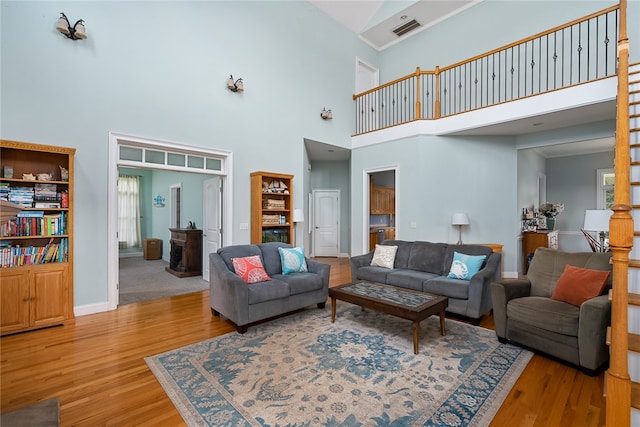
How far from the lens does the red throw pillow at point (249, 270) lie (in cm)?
361

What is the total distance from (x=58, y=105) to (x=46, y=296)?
2.26 metres

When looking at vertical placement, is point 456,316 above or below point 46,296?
below

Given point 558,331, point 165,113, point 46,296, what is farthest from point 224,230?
point 558,331

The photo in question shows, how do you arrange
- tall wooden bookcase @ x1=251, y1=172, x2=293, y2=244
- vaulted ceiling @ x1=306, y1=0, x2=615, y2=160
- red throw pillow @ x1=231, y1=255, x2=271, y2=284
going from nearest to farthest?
red throw pillow @ x1=231, y1=255, x2=271, y2=284 < tall wooden bookcase @ x1=251, y1=172, x2=293, y2=244 < vaulted ceiling @ x1=306, y1=0, x2=615, y2=160

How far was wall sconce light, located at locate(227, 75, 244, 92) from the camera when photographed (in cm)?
501

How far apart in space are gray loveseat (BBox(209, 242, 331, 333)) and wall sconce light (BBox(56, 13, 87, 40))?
3.15 metres

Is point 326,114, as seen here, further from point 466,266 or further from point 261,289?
point 261,289

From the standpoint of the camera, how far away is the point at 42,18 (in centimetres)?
345

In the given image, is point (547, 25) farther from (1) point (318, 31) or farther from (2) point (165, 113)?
(2) point (165, 113)

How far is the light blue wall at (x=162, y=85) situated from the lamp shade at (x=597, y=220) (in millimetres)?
4547

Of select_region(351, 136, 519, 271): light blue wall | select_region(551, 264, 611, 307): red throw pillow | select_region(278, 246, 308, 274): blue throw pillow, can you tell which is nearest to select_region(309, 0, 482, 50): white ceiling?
select_region(351, 136, 519, 271): light blue wall

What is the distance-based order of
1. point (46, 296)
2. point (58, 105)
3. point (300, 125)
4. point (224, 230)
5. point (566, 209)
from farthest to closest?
1. point (566, 209)
2. point (300, 125)
3. point (224, 230)
4. point (58, 105)
5. point (46, 296)

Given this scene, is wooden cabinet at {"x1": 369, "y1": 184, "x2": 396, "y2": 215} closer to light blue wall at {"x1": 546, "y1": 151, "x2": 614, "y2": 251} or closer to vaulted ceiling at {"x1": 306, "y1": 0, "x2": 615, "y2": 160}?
vaulted ceiling at {"x1": 306, "y1": 0, "x2": 615, "y2": 160}

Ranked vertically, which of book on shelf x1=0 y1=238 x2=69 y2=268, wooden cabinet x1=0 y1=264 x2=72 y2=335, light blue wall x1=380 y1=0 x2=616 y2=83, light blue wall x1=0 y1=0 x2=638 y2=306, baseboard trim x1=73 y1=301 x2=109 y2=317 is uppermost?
light blue wall x1=380 y1=0 x2=616 y2=83
